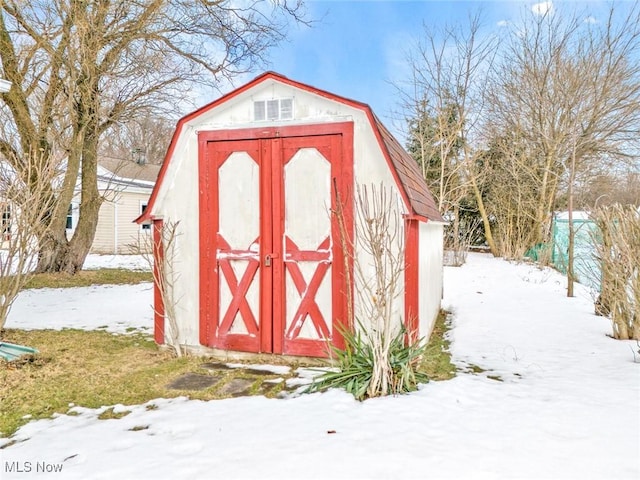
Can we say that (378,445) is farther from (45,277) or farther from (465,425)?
(45,277)

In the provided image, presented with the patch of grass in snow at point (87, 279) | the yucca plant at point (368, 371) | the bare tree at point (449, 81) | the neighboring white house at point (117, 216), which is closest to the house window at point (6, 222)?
the yucca plant at point (368, 371)

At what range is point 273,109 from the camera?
168 inches

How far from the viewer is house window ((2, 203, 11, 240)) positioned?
4.66 meters

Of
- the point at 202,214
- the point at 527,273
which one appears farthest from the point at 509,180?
the point at 202,214

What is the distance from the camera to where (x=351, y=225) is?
161 inches

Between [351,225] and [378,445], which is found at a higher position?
[351,225]

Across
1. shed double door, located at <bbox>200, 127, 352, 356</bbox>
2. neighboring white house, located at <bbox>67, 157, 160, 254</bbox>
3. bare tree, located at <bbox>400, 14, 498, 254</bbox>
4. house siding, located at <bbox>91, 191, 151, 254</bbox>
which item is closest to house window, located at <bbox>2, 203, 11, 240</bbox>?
shed double door, located at <bbox>200, 127, 352, 356</bbox>

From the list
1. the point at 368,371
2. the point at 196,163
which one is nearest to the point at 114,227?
the point at 196,163

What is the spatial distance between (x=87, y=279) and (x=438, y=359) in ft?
30.7

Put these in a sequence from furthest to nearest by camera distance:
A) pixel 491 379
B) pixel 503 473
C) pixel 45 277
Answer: pixel 45 277 → pixel 491 379 → pixel 503 473

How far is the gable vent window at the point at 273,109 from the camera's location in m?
4.23

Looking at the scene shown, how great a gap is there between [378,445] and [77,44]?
10268 millimetres

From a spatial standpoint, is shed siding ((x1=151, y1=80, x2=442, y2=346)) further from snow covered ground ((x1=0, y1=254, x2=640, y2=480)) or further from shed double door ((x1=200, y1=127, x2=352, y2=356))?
snow covered ground ((x1=0, y1=254, x2=640, y2=480))

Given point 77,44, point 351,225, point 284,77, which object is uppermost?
point 77,44
